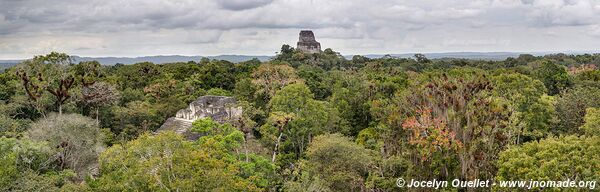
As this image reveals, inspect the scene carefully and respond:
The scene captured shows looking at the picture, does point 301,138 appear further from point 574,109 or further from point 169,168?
point 574,109

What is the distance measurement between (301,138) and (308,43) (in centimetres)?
8662

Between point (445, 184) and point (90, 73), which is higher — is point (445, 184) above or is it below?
A: below

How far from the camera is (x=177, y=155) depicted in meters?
15.4

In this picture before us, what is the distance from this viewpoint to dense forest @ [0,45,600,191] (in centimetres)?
1589

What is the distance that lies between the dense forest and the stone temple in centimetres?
7439

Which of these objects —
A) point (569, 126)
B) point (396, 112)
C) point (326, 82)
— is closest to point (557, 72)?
point (569, 126)

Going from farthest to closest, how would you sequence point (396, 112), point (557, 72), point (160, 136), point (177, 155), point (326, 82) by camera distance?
point (326, 82)
point (557, 72)
point (396, 112)
point (160, 136)
point (177, 155)

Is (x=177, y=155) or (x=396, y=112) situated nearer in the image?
(x=177, y=155)

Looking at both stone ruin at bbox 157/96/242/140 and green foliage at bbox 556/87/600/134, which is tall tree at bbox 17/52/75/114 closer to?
stone ruin at bbox 157/96/242/140

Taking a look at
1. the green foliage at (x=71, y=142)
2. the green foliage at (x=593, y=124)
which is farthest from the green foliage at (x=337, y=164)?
the green foliage at (x=71, y=142)

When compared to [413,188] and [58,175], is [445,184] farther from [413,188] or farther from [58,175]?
[58,175]

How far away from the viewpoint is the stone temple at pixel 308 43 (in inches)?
4432

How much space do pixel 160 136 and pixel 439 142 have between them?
34.6ft

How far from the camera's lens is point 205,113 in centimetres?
3105
